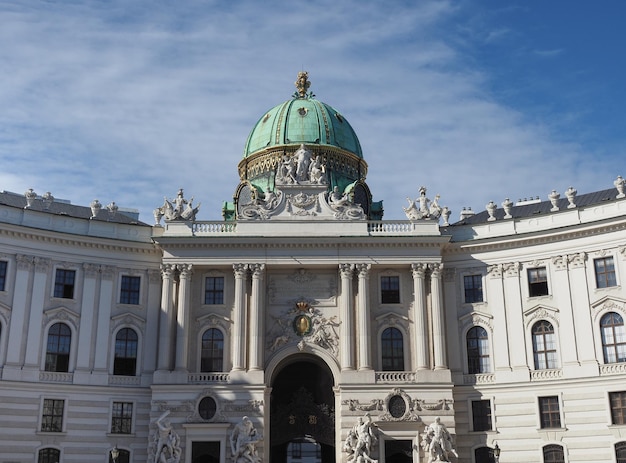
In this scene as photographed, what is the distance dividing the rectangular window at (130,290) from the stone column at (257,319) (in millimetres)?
7430

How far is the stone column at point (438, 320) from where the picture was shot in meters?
46.5

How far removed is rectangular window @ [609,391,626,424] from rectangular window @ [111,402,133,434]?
1083 inches

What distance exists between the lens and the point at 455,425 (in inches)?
1820

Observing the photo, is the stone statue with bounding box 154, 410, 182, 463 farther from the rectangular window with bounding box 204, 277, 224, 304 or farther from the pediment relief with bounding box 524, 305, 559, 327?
the pediment relief with bounding box 524, 305, 559, 327

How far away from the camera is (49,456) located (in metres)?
44.0

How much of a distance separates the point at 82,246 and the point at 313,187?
48.5 feet

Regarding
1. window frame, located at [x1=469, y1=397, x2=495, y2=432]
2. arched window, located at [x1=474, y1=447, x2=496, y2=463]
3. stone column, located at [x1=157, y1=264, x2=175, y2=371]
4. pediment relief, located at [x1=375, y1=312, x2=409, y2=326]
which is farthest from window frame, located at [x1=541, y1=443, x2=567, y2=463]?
stone column, located at [x1=157, y1=264, x2=175, y2=371]

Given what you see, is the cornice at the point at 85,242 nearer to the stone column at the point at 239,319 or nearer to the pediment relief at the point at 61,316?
the pediment relief at the point at 61,316

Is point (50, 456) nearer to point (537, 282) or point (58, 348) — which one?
point (58, 348)

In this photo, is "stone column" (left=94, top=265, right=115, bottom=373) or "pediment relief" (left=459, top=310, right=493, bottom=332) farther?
"pediment relief" (left=459, top=310, right=493, bottom=332)

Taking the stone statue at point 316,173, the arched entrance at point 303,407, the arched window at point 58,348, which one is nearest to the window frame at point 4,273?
the arched window at point 58,348

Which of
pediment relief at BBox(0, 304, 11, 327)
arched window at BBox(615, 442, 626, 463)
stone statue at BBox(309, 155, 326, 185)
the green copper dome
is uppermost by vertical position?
the green copper dome

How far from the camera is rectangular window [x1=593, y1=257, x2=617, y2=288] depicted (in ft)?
149

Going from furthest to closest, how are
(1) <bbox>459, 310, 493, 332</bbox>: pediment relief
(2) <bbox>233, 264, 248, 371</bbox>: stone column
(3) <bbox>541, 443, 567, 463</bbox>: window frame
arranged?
(1) <bbox>459, 310, 493, 332</bbox>: pediment relief < (2) <bbox>233, 264, 248, 371</bbox>: stone column < (3) <bbox>541, 443, 567, 463</bbox>: window frame
